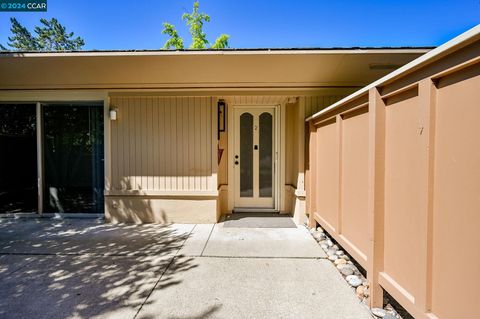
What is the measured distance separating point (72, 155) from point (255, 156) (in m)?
3.39

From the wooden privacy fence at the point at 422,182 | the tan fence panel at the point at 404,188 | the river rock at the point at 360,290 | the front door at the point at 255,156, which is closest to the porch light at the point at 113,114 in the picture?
the front door at the point at 255,156

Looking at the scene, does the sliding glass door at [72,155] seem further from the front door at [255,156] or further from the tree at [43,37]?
the tree at [43,37]

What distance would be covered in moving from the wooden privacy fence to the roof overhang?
1.66 meters

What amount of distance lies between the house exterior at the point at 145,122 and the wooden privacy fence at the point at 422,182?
1956 mm

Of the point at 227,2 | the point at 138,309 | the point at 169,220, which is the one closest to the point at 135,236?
the point at 169,220

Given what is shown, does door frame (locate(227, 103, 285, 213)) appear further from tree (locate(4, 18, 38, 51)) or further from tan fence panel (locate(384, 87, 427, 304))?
tree (locate(4, 18, 38, 51))

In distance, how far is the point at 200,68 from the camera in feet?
14.0

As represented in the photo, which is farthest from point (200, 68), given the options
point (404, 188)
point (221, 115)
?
point (404, 188)

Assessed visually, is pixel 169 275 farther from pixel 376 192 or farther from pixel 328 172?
pixel 328 172

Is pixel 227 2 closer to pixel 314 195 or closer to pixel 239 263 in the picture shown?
pixel 314 195

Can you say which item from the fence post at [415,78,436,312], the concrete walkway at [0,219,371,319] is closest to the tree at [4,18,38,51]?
the concrete walkway at [0,219,371,319]

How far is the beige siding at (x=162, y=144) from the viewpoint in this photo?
4.77 m

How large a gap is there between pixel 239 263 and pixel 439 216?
Result: 6.89ft

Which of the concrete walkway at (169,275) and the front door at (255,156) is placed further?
the front door at (255,156)
